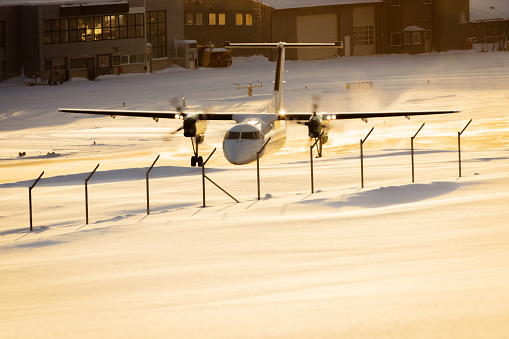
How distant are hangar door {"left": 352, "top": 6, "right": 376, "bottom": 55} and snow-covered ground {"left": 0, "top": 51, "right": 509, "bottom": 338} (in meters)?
62.7

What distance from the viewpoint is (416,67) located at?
89.7 meters

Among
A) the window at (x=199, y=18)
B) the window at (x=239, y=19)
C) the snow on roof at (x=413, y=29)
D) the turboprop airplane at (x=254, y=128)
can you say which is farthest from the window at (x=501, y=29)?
the turboprop airplane at (x=254, y=128)

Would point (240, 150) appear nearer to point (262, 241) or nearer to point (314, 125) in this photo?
point (314, 125)

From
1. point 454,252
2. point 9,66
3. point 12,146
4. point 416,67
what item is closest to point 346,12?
point 416,67

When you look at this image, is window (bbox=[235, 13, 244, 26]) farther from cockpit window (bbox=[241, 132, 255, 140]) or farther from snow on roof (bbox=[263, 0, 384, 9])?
cockpit window (bbox=[241, 132, 255, 140])

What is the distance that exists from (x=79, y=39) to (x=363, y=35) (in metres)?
44.9

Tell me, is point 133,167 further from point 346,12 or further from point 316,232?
point 346,12

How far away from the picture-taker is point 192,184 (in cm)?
3216

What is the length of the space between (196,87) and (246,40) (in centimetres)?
3585

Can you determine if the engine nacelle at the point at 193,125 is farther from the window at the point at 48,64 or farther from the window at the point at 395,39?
the window at the point at 395,39

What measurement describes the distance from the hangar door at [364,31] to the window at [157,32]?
29.3 metres

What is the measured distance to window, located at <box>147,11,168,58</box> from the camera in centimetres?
9600

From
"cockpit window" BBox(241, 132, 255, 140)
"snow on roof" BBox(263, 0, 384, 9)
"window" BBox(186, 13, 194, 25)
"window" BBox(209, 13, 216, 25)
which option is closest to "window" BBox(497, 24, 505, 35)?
"snow on roof" BBox(263, 0, 384, 9)

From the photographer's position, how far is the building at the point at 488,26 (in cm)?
11988
